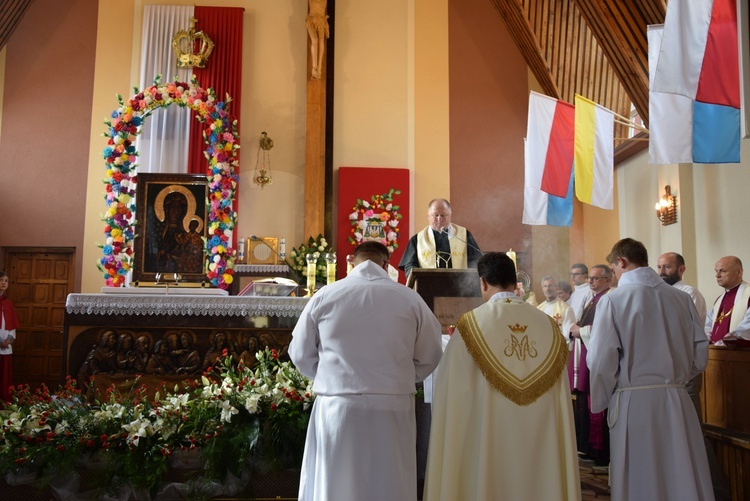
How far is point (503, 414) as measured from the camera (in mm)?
3604

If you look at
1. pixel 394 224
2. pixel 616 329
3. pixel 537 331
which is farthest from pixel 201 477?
pixel 394 224

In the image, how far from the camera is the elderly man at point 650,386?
3.99m

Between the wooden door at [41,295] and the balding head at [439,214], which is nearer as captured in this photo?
the balding head at [439,214]

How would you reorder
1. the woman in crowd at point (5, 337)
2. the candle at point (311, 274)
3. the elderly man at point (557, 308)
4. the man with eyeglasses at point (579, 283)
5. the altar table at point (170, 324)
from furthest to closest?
the woman in crowd at point (5, 337) < the man with eyeglasses at point (579, 283) < the elderly man at point (557, 308) < the candle at point (311, 274) < the altar table at point (170, 324)

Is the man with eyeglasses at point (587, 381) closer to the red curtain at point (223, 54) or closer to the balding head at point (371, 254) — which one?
the balding head at point (371, 254)

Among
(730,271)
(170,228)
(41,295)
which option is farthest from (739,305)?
(41,295)

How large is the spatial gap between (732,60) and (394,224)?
21.5 feet

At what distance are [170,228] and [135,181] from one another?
2.64ft

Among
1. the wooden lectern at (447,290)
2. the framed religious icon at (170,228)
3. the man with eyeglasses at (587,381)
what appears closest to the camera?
the wooden lectern at (447,290)

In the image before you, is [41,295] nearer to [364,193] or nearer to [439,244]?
[364,193]

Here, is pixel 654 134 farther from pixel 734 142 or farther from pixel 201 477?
pixel 201 477

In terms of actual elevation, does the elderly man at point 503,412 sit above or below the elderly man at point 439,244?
below

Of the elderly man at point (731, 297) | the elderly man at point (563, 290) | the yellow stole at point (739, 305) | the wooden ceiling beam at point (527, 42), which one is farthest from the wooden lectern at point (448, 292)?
the wooden ceiling beam at point (527, 42)

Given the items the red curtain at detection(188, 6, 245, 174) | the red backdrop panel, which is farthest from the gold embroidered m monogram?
the red curtain at detection(188, 6, 245, 174)
